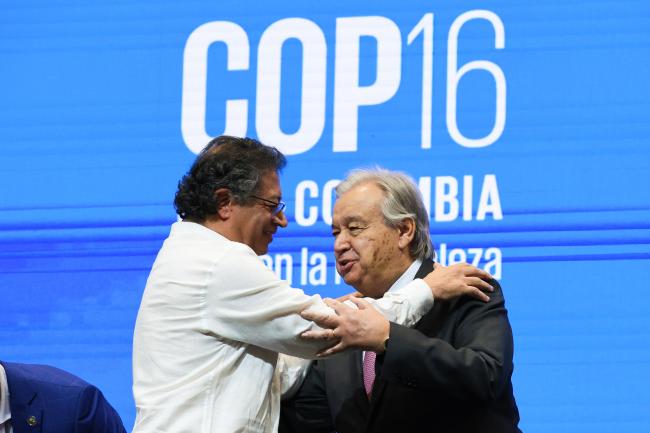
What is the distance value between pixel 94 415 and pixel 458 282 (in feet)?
3.50

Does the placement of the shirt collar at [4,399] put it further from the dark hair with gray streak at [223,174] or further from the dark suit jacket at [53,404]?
the dark hair with gray streak at [223,174]

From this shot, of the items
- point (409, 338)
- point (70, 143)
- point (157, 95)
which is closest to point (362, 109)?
point (157, 95)

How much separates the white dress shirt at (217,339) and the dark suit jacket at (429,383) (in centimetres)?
13

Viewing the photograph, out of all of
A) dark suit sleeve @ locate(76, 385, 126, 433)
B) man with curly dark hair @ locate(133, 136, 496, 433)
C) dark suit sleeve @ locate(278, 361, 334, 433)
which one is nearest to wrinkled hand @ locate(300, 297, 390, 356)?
man with curly dark hair @ locate(133, 136, 496, 433)

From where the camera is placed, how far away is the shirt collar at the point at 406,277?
3021 millimetres

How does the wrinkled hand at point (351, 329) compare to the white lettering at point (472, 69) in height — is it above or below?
below

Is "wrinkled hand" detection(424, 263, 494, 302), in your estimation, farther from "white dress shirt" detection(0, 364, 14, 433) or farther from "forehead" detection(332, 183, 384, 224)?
"white dress shirt" detection(0, 364, 14, 433)

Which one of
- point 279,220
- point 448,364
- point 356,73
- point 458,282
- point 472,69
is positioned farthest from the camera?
point 356,73

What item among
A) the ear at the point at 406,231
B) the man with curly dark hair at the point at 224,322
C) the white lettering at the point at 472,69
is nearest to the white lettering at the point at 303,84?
the white lettering at the point at 472,69

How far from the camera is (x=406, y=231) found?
303 centimetres

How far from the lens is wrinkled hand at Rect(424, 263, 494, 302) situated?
2832 millimetres

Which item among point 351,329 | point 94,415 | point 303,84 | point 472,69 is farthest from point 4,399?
point 472,69

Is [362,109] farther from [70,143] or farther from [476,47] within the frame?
[70,143]

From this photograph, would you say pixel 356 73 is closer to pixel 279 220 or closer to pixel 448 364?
→ pixel 279 220
